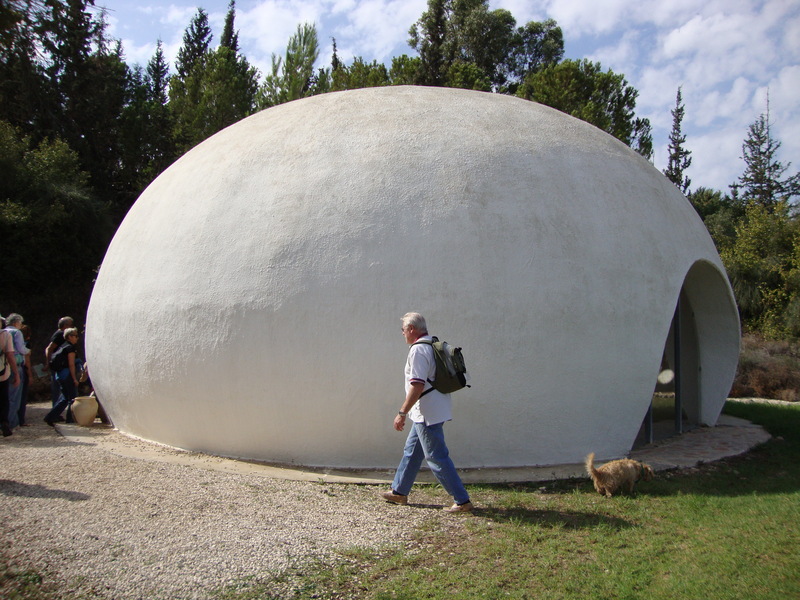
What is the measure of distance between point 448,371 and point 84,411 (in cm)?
606

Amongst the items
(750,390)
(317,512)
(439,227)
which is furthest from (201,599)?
(750,390)

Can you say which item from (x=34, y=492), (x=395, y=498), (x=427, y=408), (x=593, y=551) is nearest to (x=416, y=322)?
(x=427, y=408)

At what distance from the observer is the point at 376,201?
21.4 feet

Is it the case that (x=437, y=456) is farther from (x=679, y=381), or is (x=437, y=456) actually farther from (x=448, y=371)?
(x=679, y=381)

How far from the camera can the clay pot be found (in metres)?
8.88

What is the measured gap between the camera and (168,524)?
4.66 m

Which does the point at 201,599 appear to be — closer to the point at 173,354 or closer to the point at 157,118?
the point at 173,354

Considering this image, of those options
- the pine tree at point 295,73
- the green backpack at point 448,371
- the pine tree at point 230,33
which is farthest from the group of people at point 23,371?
the pine tree at point 230,33

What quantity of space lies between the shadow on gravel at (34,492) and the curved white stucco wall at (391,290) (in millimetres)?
1678

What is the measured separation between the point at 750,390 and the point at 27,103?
71.6 feet

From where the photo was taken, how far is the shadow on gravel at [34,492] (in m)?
5.18

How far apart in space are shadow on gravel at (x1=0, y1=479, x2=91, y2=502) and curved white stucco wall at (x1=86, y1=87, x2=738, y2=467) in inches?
66.0

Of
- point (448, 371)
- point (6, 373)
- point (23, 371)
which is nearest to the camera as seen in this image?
point (448, 371)

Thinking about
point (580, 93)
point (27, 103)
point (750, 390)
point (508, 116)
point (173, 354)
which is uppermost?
point (580, 93)
